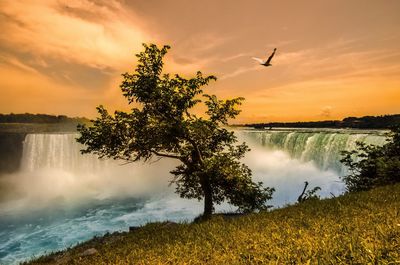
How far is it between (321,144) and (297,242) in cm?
4375

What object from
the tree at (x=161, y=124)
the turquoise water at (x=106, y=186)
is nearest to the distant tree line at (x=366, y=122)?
the turquoise water at (x=106, y=186)

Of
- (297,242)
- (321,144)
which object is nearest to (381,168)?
(297,242)

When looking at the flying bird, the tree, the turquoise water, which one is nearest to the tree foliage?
the tree

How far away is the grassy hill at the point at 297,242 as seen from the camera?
4.82 meters

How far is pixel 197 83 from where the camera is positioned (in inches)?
587

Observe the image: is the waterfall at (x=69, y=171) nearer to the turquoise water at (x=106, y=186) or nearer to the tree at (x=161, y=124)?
the turquoise water at (x=106, y=186)

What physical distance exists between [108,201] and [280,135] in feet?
101

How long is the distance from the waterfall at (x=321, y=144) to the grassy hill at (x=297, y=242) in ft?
103

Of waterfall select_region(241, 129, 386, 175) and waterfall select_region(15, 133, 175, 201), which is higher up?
waterfall select_region(241, 129, 386, 175)

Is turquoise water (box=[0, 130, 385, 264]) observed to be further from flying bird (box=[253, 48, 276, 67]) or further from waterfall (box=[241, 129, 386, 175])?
flying bird (box=[253, 48, 276, 67])

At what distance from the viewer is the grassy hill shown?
4.82 m

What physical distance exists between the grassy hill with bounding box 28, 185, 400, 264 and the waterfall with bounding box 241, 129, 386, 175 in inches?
1231

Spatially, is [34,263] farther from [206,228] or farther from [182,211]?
[182,211]

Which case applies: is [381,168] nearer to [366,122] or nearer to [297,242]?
[297,242]
